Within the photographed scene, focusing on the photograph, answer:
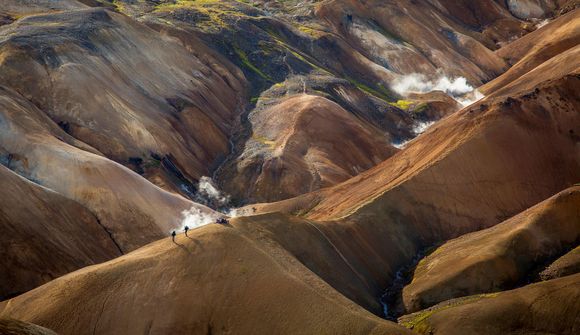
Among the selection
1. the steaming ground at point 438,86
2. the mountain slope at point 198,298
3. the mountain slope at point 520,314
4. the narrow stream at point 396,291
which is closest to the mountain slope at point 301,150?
the steaming ground at point 438,86

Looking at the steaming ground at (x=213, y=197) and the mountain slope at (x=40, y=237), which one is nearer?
the mountain slope at (x=40, y=237)

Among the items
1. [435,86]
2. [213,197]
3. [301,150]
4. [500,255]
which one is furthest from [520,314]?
[435,86]

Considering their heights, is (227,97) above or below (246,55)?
below

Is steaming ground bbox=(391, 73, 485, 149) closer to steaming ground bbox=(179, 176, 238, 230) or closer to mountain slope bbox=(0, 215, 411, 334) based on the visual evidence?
steaming ground bbox=(179, 176, 238, 230)

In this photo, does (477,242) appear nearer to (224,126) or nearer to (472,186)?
(472,186)

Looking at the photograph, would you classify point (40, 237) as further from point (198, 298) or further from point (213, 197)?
point (213, 197)

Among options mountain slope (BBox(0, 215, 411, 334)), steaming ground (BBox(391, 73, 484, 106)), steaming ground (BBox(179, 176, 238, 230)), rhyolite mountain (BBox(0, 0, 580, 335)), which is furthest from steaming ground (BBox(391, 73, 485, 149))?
mountain slope (BBox(0, 215, 411, 334))

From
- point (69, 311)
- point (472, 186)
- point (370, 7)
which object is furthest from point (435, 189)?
point (370, 7)

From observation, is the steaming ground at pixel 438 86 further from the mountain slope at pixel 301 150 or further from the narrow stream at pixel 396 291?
the narrow stream at pixel 396 291
